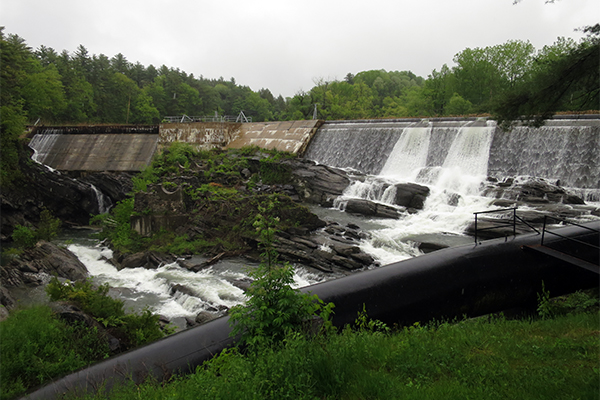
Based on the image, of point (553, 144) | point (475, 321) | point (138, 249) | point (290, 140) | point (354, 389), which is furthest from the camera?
point (290, 140)

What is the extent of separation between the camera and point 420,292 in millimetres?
5805

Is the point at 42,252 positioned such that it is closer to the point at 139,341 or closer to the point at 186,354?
the point at 139,341

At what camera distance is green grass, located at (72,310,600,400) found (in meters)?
3.57

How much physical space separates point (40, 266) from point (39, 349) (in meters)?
9.44

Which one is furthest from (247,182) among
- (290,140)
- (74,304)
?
(74,304)

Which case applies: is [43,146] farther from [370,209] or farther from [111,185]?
[370,209]

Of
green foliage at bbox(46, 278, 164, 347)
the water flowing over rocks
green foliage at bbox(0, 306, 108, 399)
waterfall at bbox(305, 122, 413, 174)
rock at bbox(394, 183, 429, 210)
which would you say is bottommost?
the water flowing over rocks

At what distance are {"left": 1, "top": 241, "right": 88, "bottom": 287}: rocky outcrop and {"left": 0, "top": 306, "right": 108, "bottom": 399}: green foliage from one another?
676 cm

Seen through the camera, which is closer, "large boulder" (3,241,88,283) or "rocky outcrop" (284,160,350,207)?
"large boulder" (3,241,88,283)

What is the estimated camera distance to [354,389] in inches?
143

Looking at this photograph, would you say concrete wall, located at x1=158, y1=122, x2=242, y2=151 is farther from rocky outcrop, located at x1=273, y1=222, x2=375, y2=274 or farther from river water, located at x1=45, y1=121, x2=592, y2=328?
rocky outcrop, located at x1=273, y1=222, x2=375, y2=274

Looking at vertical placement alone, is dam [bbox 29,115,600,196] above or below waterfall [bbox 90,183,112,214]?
above

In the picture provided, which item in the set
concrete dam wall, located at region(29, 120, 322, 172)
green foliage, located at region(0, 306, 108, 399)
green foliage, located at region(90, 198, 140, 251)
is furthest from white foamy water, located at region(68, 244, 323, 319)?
concrete dam wall, located at region(29, 120, 322, 172)

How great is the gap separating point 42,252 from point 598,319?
16570 mm
